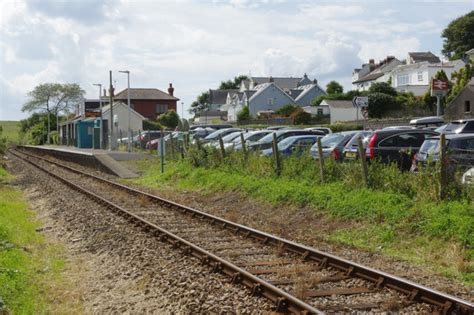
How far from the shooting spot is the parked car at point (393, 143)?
59.6 ft

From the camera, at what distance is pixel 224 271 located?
8.70 meters

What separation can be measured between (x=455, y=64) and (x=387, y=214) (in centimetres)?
8530

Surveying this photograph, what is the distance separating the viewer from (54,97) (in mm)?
116000

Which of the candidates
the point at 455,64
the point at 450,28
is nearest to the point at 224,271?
the point at 455,64

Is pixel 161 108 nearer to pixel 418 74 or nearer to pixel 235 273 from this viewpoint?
pixel 418 74

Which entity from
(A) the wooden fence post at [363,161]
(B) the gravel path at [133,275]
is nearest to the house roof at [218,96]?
(B) the gravel path at [133,275]

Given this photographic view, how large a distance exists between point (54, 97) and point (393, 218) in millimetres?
111310

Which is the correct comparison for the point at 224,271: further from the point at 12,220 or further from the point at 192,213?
the point at 12,220

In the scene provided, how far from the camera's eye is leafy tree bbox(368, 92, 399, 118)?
207 feet

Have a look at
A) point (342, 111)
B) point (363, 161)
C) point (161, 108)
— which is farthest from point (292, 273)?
point (161, 108)

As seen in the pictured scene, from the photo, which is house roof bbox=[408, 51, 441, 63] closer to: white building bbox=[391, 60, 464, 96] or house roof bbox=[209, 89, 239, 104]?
white building bbox=[391, 60, 464, 96]

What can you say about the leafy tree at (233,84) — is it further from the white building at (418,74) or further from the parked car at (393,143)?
the parked car at (393,143)

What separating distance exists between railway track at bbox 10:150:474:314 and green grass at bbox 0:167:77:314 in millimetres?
2037

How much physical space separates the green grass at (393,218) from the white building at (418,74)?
71.5 m
